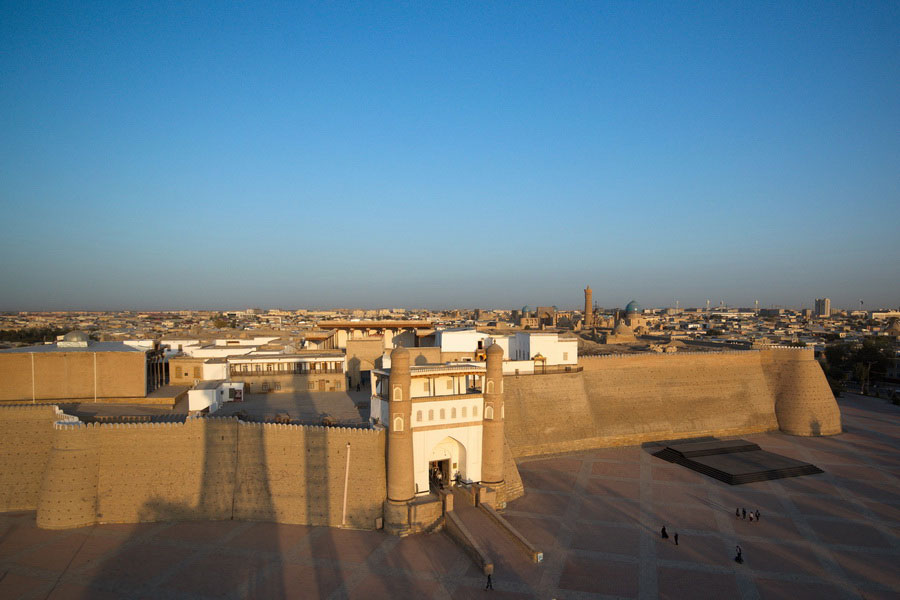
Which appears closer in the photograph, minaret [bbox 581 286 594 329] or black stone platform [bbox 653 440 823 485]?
black stone platform [bbox 653 440 823 485]

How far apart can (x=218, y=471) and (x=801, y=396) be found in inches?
1309

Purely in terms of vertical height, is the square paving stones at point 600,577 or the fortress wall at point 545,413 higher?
the fortress wall at point 545,413

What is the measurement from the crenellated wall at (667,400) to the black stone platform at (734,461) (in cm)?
246

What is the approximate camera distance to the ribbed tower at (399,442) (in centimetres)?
1878

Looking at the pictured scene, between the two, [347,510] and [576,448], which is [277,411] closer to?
[347,510]

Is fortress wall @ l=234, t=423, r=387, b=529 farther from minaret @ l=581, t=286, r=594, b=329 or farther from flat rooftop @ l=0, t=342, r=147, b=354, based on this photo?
minaret @ l=581, t=286, r=594, b=329

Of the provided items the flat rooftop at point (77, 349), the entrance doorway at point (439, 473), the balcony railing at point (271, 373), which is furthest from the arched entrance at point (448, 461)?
the flat rooftop at point (77, 349)

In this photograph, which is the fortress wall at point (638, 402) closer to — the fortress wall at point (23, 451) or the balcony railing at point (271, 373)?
the balcony railing at point (271, 373)

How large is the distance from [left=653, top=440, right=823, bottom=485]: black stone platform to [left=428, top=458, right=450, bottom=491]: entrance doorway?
510 inches

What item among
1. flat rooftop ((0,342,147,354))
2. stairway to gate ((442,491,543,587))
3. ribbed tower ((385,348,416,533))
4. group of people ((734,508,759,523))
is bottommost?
group of people ((734,508,759,523))

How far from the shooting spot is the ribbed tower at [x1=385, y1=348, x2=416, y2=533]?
61.6 feet

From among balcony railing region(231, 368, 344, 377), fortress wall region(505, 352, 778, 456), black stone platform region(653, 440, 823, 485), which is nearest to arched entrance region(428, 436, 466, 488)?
fortress wall region(505, 352, 778, 456)

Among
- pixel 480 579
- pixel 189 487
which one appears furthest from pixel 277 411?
pixel 480 579

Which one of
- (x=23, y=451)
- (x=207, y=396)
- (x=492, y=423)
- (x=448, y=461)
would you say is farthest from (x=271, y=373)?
(x=492, y=423)
